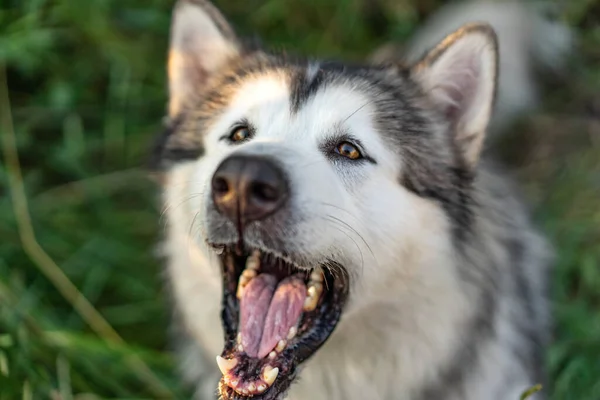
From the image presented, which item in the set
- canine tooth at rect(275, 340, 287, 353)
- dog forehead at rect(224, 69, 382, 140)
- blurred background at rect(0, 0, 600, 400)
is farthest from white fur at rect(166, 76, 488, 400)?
blurred background at rect(0, 0, 600, 400)

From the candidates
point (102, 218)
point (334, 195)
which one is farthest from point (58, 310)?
point (334, 195)

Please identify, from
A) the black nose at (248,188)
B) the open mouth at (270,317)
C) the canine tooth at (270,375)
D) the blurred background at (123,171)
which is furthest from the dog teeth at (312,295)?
the blurred background at (123,171)

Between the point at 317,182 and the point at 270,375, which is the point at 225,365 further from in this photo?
the point at 317,182

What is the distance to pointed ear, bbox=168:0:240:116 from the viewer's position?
2.61 meters

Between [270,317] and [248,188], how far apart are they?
0.57 meters

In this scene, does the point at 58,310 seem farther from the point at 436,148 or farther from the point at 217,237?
the point at 436,148

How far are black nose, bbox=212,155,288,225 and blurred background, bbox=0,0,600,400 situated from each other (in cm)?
157

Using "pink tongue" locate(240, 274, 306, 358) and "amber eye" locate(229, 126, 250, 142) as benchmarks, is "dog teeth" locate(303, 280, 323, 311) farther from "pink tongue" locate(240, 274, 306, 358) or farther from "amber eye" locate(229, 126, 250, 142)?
"amber eye" locate(229, 126, 250, 142)

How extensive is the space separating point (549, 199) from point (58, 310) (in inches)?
119

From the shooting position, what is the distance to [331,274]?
2205 mm

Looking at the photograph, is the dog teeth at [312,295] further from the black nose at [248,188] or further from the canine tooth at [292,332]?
the black nose at [248,188]

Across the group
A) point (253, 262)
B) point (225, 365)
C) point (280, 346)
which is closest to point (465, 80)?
point (253, 262)

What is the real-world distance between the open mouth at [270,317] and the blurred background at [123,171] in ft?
3.94

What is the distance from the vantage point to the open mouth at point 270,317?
2080mm
